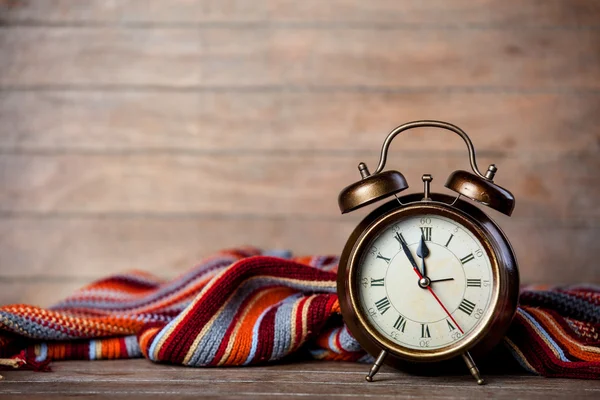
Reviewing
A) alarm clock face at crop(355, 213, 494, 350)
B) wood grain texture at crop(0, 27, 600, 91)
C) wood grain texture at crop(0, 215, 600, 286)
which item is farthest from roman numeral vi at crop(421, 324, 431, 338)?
wood grain texture at crop(0, 27, 600, 91)

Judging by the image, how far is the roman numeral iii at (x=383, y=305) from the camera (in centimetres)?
101

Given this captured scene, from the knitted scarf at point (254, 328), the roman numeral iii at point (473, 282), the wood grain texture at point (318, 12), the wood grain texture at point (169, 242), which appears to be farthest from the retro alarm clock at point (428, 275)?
the wood grain texture at point (318, 12)

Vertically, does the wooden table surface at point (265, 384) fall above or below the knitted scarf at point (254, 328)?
below

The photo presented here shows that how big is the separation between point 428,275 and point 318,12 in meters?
1.03

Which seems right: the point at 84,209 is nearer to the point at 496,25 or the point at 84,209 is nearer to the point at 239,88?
the point at 239,88

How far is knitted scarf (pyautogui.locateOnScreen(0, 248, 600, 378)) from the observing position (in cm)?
109

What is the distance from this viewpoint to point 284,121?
1.83 meters

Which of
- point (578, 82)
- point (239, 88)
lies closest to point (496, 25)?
point (578, 82)

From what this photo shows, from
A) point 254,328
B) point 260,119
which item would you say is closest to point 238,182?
point 260,119

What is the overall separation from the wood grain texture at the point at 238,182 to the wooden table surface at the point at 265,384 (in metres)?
0.73

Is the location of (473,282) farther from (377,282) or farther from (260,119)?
(260,119)

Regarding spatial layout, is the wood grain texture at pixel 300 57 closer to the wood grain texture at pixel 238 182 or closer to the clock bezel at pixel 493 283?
the wood grain texture at pixel 238 182

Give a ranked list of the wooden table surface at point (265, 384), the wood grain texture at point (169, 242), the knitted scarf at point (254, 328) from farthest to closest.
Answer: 1. the wood grain texture at point (169, 242)
2. the knitted scarf at point (254, 328)
3. the wooden table surface at point (265, 384)

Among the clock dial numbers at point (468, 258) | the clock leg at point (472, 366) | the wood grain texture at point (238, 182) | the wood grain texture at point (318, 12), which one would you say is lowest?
the clock leg at point (472, 366)
